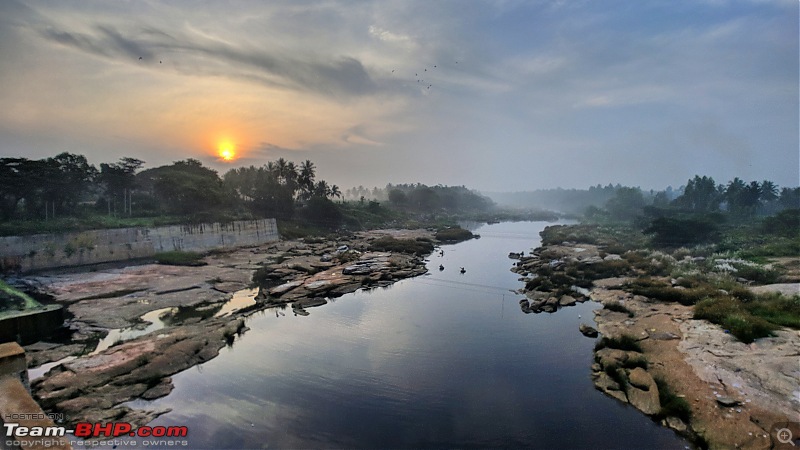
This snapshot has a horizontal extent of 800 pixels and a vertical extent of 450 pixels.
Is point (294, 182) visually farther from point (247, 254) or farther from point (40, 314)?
point (40, 314)

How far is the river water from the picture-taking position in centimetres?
1232

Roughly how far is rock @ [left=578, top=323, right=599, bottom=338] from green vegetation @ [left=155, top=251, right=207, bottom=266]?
1592 inches

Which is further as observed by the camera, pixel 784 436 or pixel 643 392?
pixel 643 392

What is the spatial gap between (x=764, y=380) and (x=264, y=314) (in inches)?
1046

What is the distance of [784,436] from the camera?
10766 mm

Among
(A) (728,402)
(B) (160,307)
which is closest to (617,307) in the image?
(A) (728,402)

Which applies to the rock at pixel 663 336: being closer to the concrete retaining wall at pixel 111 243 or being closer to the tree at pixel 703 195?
the concrete retaining wall at pixel 111 243

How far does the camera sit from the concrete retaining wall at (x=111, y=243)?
1380 inches

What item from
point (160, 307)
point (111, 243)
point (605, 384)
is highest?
point (111, 243)

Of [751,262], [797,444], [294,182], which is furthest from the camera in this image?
[294,182]

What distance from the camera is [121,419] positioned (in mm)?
12594

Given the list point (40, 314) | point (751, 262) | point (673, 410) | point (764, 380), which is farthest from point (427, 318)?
point (751, 262)

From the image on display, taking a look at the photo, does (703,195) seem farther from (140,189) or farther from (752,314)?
(140,189)

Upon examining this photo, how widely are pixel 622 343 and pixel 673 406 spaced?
220 inches
